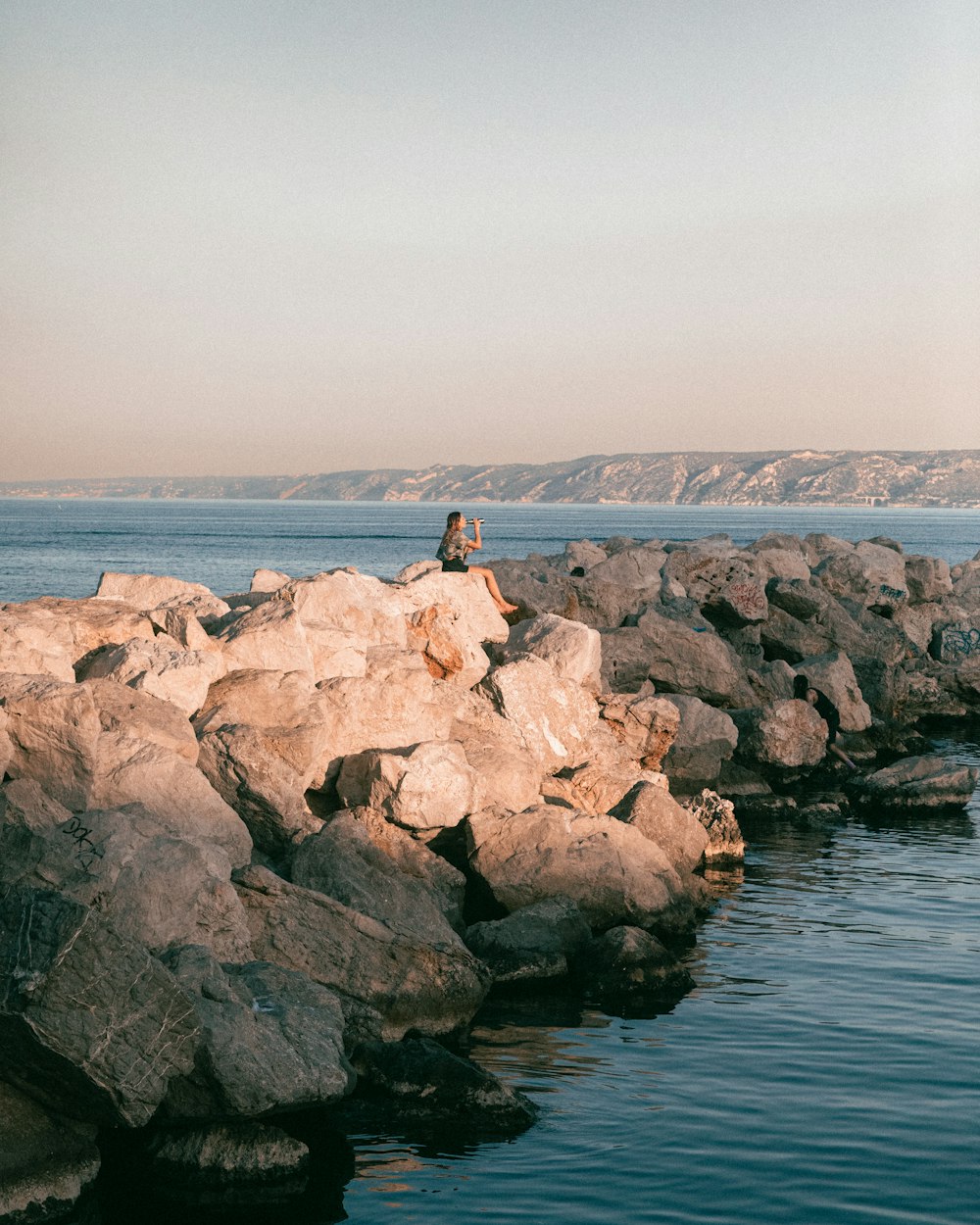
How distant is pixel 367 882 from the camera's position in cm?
1234

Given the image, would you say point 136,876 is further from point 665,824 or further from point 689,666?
point 689,666

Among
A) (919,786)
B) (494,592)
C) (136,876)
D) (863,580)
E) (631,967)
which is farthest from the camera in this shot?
(863,580)

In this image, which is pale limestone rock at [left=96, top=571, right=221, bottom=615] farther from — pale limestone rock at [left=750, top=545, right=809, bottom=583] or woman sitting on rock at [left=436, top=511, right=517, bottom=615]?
pale limestone rock at [left=750, top=545, right=809, bottom=583]

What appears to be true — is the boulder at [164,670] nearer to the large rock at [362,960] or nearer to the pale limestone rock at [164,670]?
the pale limestone rock at [164,670]

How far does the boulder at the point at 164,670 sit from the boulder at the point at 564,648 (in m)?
5.41

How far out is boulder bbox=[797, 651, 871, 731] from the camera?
24281 mm

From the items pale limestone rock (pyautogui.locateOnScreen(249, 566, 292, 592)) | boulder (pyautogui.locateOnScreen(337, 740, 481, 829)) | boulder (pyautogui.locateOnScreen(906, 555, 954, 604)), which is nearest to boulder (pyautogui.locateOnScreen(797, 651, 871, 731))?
pale limestone rock (pyautogui.locateOnScreen(249, 566, 292, 592))

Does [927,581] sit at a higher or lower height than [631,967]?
higher

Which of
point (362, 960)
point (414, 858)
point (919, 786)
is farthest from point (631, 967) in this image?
point (919, 786)

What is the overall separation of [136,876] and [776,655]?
1982 centimetres

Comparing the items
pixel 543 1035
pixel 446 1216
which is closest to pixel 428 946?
pixel 543 1035

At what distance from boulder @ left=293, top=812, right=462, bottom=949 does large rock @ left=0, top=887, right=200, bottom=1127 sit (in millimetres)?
3198

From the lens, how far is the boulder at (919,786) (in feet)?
66.1

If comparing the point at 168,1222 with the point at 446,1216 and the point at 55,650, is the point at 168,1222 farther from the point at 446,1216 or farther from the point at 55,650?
the point at 55,650
